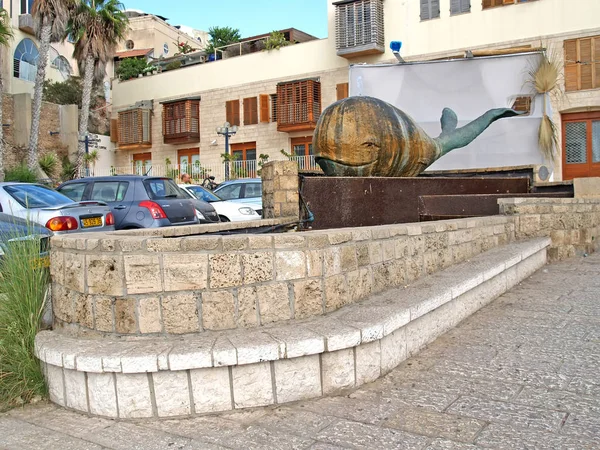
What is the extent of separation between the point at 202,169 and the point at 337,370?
2801cm

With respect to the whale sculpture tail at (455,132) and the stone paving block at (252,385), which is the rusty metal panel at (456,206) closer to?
the whale sculpture tail at (455,132)

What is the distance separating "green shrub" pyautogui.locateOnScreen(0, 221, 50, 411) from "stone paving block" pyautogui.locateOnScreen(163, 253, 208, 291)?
1059 millimetres

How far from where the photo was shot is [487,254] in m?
6.51

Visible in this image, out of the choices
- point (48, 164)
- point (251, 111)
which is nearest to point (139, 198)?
point (48, 164)

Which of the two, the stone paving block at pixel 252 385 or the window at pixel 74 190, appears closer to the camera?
the stone paving block at pixel 252 385

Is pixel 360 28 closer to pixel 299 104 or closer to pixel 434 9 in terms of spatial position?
pixel 434 9

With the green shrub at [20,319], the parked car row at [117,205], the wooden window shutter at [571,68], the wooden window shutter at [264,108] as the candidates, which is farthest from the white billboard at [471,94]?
the wooden window shutter at [264,108]

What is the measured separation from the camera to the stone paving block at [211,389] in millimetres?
3199

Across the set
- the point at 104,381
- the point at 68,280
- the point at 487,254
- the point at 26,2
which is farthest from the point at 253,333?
the point at 26,2

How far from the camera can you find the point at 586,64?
2186 centimetres

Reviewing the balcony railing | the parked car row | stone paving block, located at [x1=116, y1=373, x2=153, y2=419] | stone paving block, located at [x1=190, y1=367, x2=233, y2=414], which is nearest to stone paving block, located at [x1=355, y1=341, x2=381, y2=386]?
stone paving block, located at [x1=190, y1=367, x2=233, y2=414]

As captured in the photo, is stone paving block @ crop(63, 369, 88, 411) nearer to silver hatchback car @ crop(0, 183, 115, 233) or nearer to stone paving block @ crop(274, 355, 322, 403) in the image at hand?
stone paving block @ crop(274, 355, 322, 403)

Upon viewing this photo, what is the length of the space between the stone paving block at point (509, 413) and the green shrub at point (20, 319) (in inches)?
99.2

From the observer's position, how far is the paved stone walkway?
2854mm
